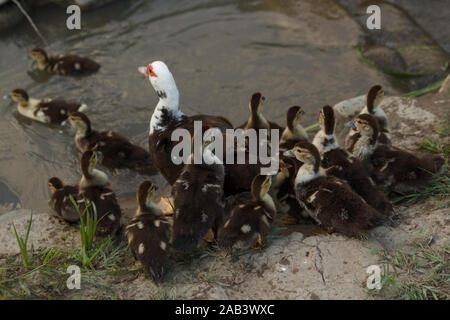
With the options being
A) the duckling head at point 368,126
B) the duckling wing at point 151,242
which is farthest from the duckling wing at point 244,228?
the duckling head at point 368,126

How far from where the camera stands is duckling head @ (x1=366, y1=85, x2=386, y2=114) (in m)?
4.77

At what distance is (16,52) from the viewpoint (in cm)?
738

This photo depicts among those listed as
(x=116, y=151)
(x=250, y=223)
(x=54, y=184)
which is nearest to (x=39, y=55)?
(x=116, y=151)

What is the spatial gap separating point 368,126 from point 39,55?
16.4 ft

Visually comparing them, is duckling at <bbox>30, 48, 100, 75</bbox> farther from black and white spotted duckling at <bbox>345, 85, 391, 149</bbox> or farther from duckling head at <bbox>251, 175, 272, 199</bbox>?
duckling head at <bbox>251, 175, 272, 199</bbox>

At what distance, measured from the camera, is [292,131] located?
189 inches

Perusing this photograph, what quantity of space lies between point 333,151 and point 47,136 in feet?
12.5

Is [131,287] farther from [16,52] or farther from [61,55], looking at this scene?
[16,52]

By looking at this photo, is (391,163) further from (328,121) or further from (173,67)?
(173,67)

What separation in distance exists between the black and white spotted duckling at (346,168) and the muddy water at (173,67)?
5.55 feet

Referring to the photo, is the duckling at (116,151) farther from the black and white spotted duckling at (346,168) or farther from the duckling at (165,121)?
the black and white spotted duckling at (346,168)

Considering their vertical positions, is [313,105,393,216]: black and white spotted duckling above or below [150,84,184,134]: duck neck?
below

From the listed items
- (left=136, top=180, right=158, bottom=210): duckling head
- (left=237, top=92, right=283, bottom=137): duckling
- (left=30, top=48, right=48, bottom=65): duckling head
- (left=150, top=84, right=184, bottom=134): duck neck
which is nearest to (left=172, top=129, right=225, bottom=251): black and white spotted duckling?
(left=136, top=180, right=158, bottom=210): duckling head

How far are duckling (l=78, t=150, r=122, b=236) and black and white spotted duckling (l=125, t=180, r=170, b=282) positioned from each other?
37 centimetres
